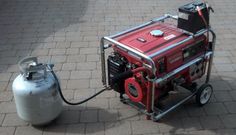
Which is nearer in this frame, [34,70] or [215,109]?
[34,70]

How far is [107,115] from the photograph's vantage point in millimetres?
4766

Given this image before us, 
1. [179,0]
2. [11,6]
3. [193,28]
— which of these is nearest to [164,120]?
[193,28]

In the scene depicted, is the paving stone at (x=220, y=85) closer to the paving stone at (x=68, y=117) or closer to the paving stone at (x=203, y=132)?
the paving stone at (x=203, y=132)

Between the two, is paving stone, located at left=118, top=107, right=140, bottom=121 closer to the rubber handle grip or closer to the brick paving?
the brick paving

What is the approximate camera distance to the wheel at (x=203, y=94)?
A: 4.75 m

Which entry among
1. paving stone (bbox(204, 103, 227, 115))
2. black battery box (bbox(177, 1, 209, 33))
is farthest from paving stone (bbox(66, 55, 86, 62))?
paving stone (bbox(204, 103, 227, 115))

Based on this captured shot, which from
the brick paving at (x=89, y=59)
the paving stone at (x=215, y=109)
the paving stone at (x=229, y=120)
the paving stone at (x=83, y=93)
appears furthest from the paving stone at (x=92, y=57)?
the paving stone at (x=229, y=120)

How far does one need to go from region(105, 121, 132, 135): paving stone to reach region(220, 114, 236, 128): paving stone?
4.13 ft

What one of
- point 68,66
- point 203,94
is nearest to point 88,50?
point 68,66

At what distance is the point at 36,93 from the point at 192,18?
209 cm

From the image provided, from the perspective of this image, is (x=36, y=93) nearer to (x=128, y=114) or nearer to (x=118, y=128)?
(x=118, y=128)

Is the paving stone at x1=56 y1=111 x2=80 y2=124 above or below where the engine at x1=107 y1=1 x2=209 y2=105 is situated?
below

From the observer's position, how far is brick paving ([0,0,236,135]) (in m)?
4.57

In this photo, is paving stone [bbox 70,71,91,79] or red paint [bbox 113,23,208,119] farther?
paving stone [bbox 70,71,91,79]
